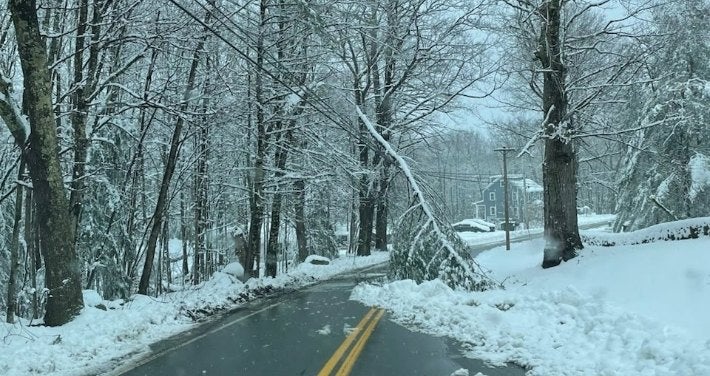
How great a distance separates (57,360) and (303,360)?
322 cm

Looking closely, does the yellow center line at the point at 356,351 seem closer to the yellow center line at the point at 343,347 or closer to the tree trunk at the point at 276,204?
the yellow center line at the point at 343,347

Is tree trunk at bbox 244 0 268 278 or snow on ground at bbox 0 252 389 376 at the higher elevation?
tree trunk at bbox 244 0 268 278

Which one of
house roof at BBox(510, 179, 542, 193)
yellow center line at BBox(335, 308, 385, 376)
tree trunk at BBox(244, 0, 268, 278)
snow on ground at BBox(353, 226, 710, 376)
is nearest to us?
snow on ground at BBox(353, 226, 710, 376)

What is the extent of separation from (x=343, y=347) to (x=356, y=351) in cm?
35

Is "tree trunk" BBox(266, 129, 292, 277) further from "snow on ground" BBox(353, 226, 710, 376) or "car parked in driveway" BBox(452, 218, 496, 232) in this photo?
"car parked in driveway" BBox(452, 218, 496, 232)

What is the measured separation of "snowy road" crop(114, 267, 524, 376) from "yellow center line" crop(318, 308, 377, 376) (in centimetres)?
9

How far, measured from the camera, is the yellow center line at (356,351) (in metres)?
7.04

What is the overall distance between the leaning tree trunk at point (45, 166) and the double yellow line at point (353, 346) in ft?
15.5

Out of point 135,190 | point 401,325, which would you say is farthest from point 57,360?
point 135,190

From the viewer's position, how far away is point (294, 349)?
842cm

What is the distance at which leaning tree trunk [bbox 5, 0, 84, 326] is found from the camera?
9258mm

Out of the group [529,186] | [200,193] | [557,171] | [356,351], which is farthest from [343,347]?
[529,186]

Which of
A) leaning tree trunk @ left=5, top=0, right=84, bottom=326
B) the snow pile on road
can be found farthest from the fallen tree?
leaning tree trunk @ left=5, top=0, right=84, bottom=326

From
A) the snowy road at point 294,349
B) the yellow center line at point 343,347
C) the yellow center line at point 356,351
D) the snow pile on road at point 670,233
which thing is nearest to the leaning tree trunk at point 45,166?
the snowy road at point 294,349
